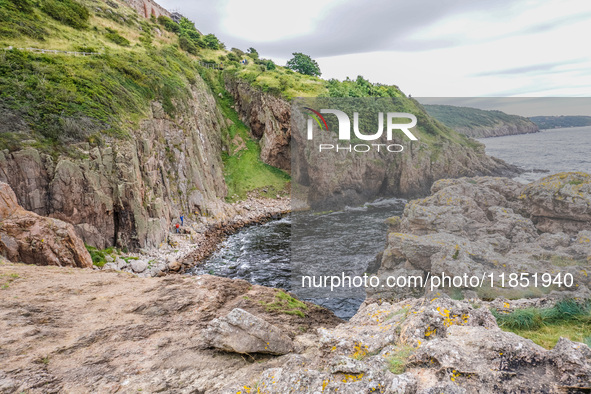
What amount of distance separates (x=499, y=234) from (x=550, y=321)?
25.5ft

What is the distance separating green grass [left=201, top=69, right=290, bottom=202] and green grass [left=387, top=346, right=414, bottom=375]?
123 ft

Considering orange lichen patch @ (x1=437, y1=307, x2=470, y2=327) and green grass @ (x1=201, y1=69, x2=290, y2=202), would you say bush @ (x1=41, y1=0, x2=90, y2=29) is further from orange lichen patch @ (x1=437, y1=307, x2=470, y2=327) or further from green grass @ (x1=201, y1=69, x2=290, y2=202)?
orange lichen patch @ (x1=437, y1=307, x2=470, y2=327)

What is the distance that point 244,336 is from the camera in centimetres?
609

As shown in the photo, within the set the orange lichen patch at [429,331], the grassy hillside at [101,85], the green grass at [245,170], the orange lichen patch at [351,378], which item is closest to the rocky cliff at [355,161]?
the grassy hillside at [101,85]

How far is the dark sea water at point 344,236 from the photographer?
15844 millimetres

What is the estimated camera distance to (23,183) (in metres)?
18.5

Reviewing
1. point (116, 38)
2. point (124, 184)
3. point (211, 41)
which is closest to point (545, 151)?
point (124, 184)

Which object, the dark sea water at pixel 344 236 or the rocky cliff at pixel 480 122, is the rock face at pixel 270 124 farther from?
Result: the rocky cliff at pixel 480 122

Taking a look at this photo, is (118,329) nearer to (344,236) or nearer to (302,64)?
(344,236)

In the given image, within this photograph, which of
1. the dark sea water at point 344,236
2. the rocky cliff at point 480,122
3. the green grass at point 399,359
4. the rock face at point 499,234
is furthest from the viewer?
the rocky cliff at point 480,122

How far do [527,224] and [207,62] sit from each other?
6356cm

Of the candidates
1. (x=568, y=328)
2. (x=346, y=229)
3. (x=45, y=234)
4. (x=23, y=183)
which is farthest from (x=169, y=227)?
(x=568, y=328)

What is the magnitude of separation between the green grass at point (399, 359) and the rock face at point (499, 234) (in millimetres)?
7397

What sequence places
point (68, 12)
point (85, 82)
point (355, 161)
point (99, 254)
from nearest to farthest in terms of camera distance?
1. point (99, 254)
2. point (85, 82)
3. point (68, 12)
4. point (355, 161)
